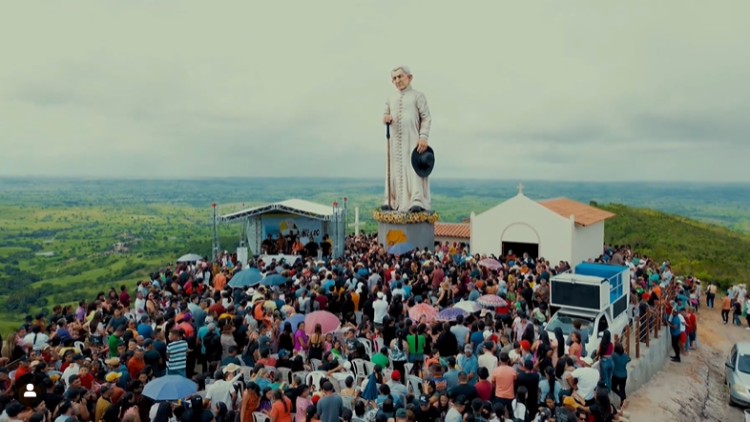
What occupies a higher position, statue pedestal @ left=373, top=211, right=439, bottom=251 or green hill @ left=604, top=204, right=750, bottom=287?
statue pedestal @ left=373, top=211, right=439, bottom=251

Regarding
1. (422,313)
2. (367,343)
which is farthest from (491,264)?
(367,343)

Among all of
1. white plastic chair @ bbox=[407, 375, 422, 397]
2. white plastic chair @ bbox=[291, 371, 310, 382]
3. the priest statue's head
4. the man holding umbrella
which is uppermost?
the priest statue's head

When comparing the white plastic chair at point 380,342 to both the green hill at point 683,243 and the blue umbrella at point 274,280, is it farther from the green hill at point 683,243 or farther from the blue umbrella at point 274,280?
the green hill at point 683,243

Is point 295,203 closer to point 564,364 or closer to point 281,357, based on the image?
point 281,357

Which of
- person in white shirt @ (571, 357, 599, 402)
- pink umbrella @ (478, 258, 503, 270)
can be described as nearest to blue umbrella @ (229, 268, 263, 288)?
pink umbrella @ (478, 258, 503, 270)

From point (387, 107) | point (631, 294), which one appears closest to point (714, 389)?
point (631, 294)

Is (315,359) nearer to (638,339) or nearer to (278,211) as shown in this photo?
(638,339)

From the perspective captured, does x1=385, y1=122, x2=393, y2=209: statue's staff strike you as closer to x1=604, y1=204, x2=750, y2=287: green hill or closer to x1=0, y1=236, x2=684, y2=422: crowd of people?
x1=0, y1=236, x2=684, y2=422: crowd of people
